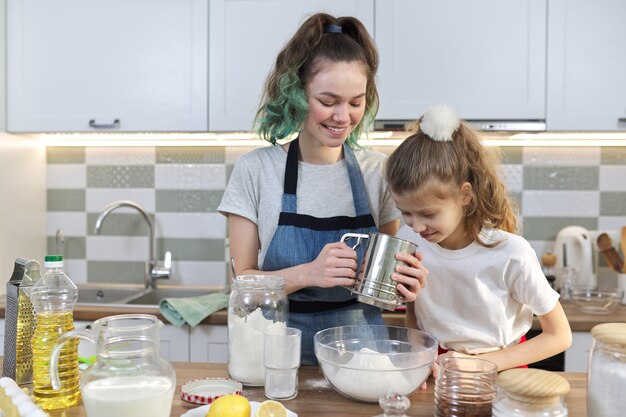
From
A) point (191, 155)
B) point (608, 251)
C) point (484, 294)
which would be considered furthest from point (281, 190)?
point (608, 251)

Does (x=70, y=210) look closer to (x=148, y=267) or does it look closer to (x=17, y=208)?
(x=17, y=208)

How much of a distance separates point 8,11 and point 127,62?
0.52 meters

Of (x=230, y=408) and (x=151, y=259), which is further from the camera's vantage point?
(x=151, y=259)

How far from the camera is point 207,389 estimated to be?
1.19 metres

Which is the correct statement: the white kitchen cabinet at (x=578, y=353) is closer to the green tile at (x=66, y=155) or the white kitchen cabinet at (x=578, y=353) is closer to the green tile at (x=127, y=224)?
the green tile at (x=127, y=224)

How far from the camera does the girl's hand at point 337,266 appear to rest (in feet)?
4.19

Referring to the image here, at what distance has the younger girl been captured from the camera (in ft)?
4.45

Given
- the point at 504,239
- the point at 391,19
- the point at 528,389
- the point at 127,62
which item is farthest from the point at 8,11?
the point at 528,389

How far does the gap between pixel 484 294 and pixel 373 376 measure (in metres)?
0.42

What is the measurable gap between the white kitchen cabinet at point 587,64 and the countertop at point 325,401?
1.32m

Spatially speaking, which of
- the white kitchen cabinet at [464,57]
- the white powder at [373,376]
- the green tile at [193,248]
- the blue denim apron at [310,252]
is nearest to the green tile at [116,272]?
the green tile at [193,248]

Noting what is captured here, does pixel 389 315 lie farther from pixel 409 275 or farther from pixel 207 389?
pixel 207 389

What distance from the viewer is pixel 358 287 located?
4.10ft

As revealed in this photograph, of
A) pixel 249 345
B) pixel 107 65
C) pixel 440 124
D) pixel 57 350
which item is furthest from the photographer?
pixel 107 65
